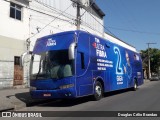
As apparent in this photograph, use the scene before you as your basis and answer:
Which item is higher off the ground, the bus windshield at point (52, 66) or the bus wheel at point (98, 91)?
the bus windshield at point (52, 66)

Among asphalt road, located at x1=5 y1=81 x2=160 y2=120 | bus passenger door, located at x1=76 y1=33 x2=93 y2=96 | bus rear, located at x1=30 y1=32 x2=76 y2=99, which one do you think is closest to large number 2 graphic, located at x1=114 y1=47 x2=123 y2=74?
asphalt road, located at x1=5 y1=81 x2=160 y2=120

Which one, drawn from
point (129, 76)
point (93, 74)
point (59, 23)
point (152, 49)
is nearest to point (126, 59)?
point (129, 76)

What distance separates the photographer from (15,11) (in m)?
23.2

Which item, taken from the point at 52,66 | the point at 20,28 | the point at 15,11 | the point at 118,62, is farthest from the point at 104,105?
the point at 15,11

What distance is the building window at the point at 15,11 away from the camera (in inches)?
900

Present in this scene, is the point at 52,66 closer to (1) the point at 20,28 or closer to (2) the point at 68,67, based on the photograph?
(2) the point at 68,67

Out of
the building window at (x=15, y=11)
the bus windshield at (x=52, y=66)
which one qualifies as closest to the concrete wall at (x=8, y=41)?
the building window at (x=15, y=11)

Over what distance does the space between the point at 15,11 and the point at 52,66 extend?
37.3 ft

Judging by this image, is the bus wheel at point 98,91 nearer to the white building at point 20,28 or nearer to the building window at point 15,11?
the white building at point 20,28

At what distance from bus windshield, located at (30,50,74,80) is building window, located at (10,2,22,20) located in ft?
33.1

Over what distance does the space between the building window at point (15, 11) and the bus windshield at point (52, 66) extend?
397 inches

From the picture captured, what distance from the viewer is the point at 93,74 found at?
14.8 m

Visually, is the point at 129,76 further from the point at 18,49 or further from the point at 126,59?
the point at 18,49

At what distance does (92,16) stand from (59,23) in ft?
40.8
